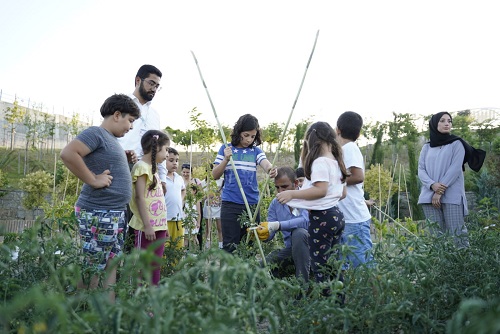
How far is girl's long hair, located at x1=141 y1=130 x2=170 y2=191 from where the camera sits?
3.41m

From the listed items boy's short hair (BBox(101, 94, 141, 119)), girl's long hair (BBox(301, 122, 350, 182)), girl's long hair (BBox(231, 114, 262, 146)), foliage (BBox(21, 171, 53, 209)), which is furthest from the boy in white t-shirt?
foliage (BBox(21, 171, 53, 209))

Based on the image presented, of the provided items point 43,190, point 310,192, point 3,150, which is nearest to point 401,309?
point 310,192

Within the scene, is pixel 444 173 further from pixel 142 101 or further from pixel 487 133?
pixel 487 133

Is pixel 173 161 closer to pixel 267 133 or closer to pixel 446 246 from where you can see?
pixel 446 246

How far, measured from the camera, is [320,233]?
9.46 feet

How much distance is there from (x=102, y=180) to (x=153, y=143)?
736mm

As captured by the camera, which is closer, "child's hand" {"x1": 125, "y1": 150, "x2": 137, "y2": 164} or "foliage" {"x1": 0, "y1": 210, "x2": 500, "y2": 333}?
"foliage" {"x1": 0, "y1": 210, "x2": 500, "y2": 333}

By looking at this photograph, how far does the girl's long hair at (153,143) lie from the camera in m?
3.41

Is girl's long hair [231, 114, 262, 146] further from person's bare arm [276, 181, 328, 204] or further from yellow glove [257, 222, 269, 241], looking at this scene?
person's bare arm [276, 181, 328, 204]

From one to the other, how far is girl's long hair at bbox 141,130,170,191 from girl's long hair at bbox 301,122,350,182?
1047 mm

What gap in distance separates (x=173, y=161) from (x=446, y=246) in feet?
9.27

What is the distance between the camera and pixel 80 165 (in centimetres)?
266

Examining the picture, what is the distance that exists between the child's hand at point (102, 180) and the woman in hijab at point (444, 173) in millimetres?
2625

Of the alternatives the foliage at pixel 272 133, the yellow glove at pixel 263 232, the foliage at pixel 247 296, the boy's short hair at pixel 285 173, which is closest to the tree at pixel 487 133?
the foliage at pixel 272 133
